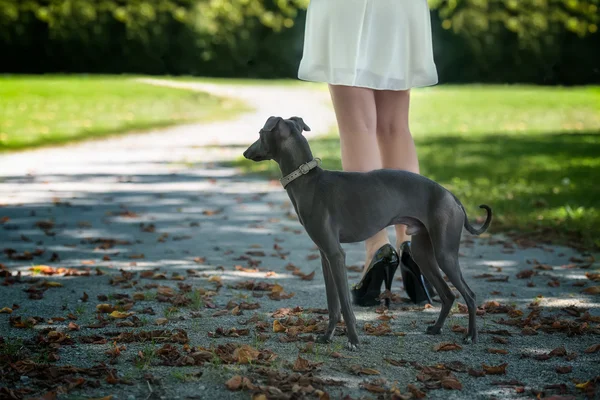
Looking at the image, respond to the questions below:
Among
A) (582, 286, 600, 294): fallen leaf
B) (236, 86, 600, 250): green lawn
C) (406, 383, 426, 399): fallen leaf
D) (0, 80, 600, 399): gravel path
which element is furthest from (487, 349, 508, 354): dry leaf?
(236, 86, 600, 250): green lawn

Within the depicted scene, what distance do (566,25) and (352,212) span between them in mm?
36789

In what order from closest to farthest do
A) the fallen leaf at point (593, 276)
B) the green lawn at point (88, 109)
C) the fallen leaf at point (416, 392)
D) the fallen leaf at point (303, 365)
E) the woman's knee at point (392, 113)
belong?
the fallen leaf at point (416, 392), the fallen leaf at point (303, 365), the woman's knee at point (392, 113), the fallen leaf at point (593, 276), the green lawn at point (88, 109)

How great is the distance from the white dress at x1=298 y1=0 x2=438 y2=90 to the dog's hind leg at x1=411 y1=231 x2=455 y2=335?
943 mm

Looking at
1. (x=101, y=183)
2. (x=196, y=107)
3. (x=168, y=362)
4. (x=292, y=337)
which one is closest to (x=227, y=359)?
(x=168, y=362)

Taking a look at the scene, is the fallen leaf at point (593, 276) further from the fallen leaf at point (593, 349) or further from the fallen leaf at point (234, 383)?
the fallen leaf at point (234, 383)

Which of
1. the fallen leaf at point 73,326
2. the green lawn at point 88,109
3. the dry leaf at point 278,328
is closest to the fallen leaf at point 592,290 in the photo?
the dry leaf at point 278,328

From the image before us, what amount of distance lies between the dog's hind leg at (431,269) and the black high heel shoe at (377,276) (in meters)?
0.39

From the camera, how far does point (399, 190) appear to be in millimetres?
3547

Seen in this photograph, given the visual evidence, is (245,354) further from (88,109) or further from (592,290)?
(88,109)

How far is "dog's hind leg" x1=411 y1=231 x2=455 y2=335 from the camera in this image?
377 cm

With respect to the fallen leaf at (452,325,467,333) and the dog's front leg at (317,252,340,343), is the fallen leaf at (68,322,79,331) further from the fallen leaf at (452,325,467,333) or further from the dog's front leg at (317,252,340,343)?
the fallen leaf at (452,325,467,333)

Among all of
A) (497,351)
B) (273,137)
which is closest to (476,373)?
(497,351)

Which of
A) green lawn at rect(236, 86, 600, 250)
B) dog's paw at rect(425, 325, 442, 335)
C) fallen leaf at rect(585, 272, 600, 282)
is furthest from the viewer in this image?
green lawn at rect(236, 86, 600, 250)

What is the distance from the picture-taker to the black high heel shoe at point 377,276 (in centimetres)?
422
